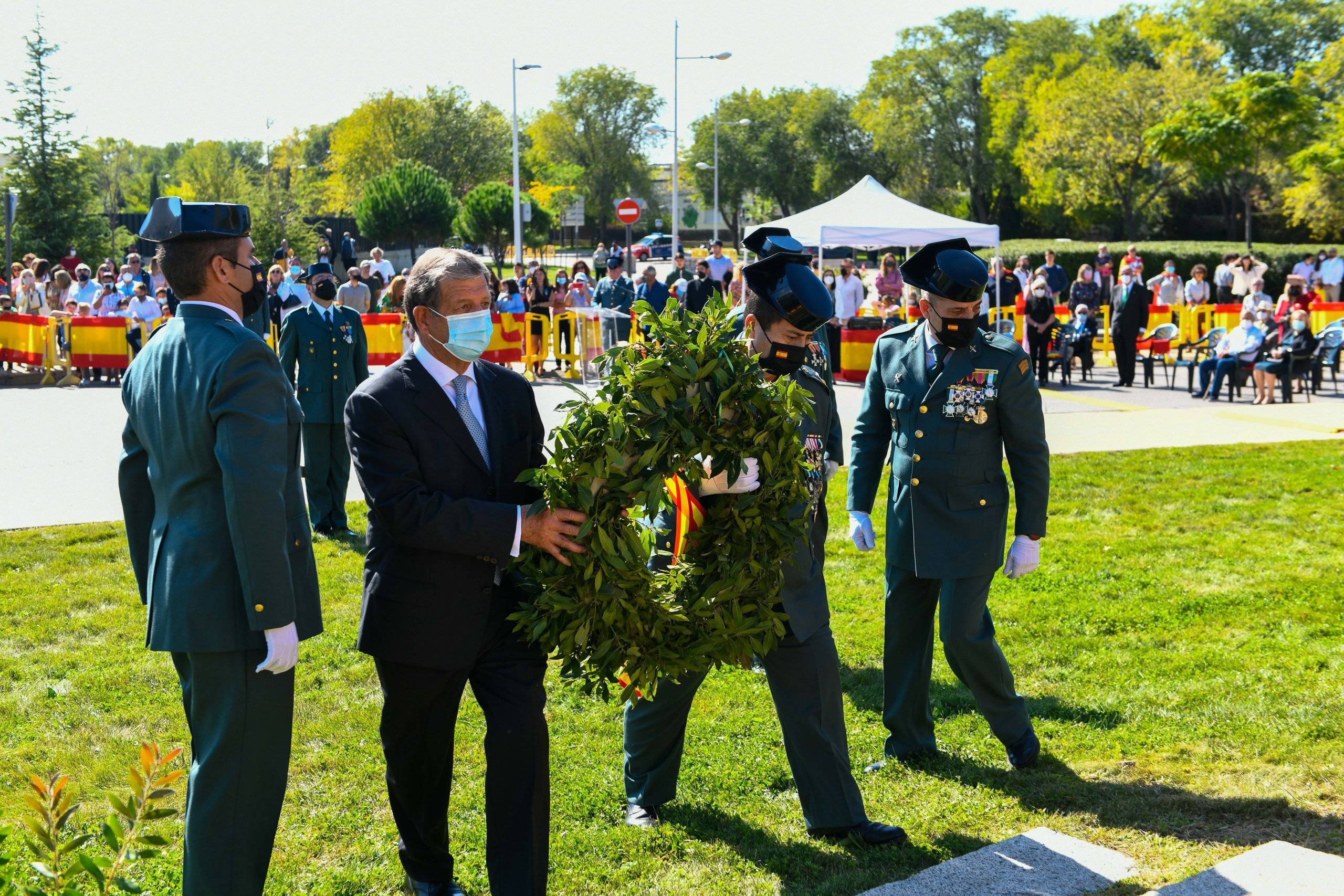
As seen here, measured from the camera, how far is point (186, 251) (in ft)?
11.2

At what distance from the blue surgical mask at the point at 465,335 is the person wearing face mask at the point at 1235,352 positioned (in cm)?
1592

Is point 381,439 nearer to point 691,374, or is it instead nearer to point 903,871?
point 691,374

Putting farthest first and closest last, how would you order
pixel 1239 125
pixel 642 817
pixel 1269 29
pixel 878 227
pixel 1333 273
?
pixel 1269 29 < pixel 1239 125 < pixel 1333 273 < pixel 878 227 < pixel 642 817

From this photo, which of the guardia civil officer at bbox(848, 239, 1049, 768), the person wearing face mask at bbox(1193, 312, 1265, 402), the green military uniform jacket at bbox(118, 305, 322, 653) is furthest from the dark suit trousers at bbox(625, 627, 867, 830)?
the person wearing face mask at bbox(1193, 312, 1265, 402)

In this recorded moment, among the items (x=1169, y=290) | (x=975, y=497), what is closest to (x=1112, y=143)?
(x=1169, y=290)

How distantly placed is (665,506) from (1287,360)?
1553 cm

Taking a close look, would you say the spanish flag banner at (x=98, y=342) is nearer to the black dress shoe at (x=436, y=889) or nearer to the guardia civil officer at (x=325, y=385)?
the guardia civil officer at (x=325, y=385)

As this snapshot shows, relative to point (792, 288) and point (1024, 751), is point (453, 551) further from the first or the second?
point (1024, 751)

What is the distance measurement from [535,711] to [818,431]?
5.10 ft

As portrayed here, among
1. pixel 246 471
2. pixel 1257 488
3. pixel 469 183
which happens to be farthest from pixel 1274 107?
pixel 469 183

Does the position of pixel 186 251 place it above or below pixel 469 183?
below

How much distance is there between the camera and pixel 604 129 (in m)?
94.2

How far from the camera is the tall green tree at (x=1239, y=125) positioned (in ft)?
121

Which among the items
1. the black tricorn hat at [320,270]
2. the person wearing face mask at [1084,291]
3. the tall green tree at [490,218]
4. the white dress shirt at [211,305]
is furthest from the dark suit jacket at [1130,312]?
the tall green tree at [490,218]
